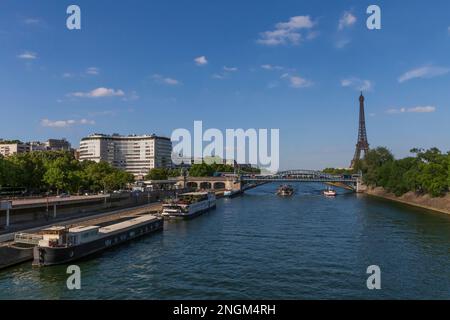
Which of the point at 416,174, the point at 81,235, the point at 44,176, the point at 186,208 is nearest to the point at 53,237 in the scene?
the point at 81,235

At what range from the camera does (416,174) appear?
82.9 m

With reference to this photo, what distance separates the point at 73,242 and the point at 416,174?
237 ft

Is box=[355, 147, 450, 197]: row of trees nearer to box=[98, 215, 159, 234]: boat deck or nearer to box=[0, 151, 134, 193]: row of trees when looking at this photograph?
box=[98, 215, 159, 234]: boat deck

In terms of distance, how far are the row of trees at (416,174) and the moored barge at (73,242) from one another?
5788 cm

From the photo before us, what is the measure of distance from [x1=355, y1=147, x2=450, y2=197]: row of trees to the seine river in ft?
97.0

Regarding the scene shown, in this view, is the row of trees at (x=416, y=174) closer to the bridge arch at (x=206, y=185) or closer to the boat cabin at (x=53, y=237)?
the bridge arch at (x=206, y=185)

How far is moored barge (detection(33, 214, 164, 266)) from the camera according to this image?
30.6 meters

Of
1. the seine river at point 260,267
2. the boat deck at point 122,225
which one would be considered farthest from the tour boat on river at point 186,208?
the seine river at point 260,267

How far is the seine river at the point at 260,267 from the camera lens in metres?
24.4

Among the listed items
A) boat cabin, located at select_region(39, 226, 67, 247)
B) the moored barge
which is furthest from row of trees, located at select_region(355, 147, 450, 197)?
boat cabin, located at select_region(39, 226, 67, 247)
